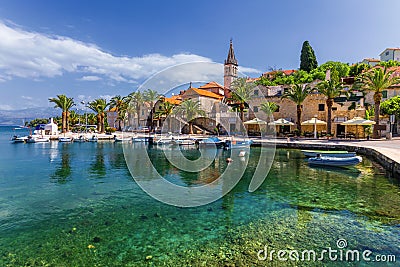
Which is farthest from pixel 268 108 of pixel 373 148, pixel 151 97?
pixel 151 97

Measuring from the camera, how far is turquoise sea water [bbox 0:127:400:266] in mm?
6026

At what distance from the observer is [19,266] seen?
5.53 m

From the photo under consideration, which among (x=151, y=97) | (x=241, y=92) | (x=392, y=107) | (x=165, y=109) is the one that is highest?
(x=151, y=97)

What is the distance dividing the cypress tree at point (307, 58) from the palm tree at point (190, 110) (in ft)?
87.5

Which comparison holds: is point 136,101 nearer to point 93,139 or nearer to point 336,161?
point 93,139

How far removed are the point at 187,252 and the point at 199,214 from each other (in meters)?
2.65

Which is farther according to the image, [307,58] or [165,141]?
[307,58]

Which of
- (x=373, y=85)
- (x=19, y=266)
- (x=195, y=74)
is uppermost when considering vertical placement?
(x=373, y=85)

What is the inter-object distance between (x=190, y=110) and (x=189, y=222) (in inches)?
1461

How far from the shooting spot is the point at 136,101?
171 ft

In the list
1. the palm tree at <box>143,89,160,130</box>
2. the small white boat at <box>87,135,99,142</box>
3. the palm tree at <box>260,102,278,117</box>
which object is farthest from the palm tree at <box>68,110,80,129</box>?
the palm tree at <box>260,102,278,117</box>

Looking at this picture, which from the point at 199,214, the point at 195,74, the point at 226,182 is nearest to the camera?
the point at 199,214

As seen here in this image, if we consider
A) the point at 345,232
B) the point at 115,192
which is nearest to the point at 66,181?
the point at 115,192

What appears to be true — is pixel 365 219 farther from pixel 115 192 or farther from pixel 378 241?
pixel 115 192
